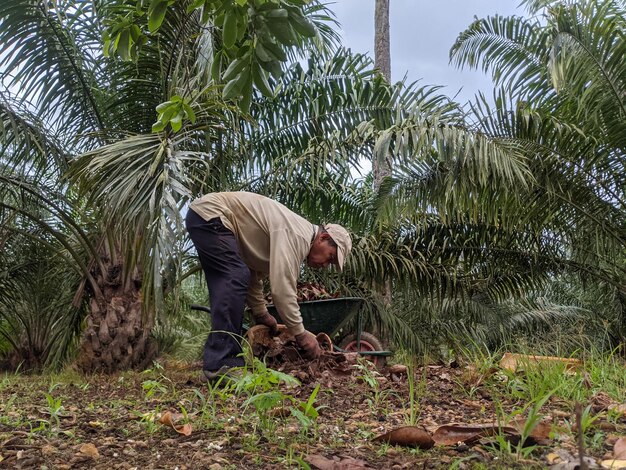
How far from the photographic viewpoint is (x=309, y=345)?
13.1 ft

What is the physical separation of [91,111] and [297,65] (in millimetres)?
2246

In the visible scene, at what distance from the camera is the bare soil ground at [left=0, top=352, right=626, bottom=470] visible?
2.10m

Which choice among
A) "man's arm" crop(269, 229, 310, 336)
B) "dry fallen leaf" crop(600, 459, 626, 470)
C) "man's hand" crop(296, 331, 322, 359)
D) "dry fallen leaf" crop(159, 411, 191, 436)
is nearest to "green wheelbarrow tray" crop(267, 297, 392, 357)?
"man's hand" crop(296, 331, 322, 359)

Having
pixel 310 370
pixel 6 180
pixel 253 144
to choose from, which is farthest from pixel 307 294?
pixel 6 180

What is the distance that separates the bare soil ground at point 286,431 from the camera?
2.10 metres

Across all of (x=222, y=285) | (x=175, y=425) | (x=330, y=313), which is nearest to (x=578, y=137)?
(x=330, y=313)

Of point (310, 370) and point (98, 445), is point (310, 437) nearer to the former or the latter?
point (98, 445)

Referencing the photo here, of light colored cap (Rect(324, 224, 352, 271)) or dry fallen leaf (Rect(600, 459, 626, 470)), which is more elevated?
light colored cap (Rect(324, 224, 352, 271))

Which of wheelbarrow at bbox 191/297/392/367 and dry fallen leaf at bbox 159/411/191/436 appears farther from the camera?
wheelbarrow at bbox 191/297/392/367

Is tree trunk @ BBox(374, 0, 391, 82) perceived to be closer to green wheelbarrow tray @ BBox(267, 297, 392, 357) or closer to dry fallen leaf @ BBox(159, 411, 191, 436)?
green wheelbarrow tray @ BBox(267, 297, 392, 357)

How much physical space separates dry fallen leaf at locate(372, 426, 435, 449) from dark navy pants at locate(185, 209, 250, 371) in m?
1.69

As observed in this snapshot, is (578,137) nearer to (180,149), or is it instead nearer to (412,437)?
(180,149)

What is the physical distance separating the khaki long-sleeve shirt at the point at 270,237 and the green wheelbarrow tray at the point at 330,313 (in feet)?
3.70

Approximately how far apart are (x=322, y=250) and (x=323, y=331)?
5.92 feet
